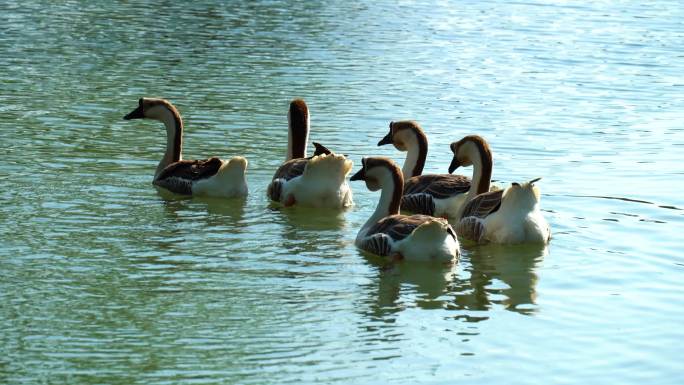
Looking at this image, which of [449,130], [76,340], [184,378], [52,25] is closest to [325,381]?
[184,378]

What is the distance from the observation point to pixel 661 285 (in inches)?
462

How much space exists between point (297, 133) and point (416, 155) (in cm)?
154

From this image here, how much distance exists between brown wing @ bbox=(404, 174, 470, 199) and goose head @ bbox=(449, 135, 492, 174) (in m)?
0.22

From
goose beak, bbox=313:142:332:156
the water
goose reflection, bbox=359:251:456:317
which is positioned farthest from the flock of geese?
the water

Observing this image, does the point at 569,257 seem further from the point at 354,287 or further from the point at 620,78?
the point at 620,78

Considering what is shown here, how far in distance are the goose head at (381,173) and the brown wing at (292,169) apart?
124 cm

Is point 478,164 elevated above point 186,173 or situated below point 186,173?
above

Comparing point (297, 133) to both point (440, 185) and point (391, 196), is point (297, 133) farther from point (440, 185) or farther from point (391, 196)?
point (391, 196)

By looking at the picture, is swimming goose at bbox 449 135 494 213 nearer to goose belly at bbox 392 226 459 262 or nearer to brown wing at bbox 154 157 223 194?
goose belly at bbox 392 226 459 262

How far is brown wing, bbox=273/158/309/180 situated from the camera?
14500 millimetres

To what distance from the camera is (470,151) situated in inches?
563

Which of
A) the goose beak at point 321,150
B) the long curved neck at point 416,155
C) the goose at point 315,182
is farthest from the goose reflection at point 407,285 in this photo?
the long curved neck at point 416,155

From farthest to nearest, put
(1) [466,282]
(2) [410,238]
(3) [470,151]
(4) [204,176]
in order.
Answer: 1. (4) [204,176]
2. (3) [470,151]
3. (2) [410,238]
4. (1) [466,282]

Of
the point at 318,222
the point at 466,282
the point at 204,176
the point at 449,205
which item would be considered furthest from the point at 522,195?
the point at 204,176
